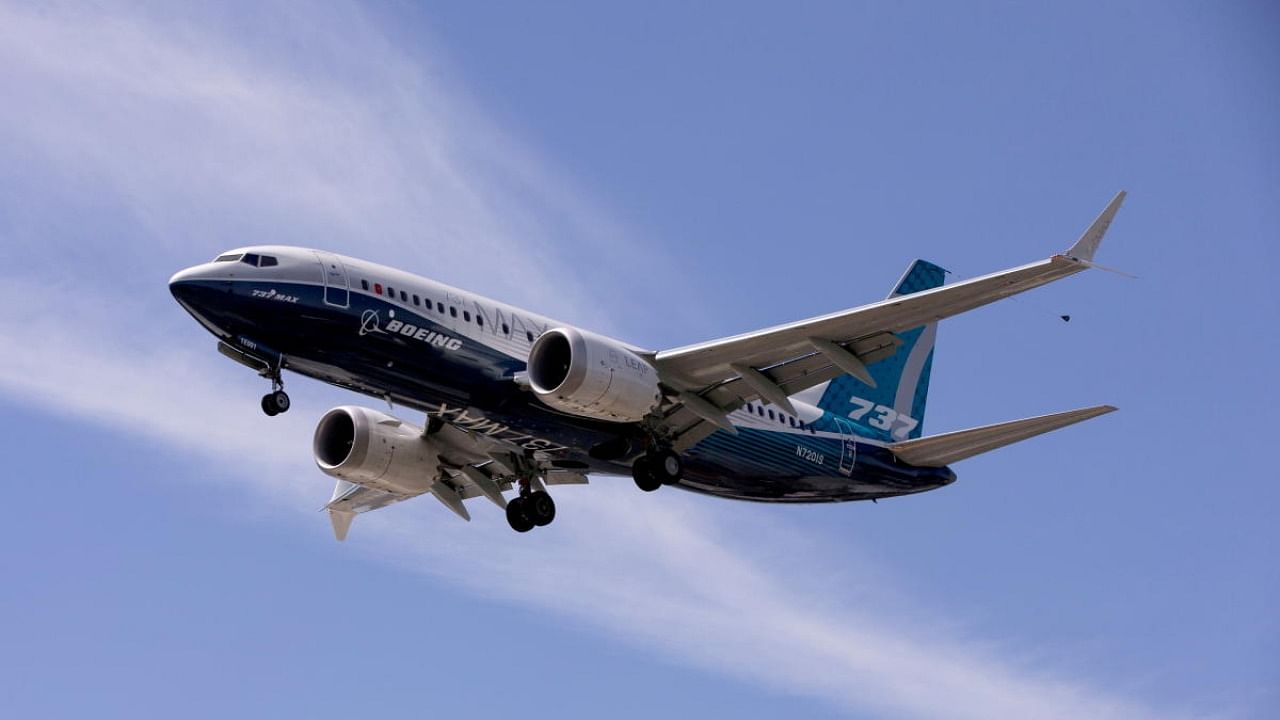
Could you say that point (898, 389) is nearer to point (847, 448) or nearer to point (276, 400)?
point (847, 448)

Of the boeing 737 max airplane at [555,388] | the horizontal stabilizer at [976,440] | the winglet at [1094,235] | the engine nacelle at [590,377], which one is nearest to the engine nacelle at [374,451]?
the boeing 737 max airplane at [555,388]

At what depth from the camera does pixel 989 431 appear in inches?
1516

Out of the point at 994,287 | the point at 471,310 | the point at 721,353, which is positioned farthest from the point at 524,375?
the point at 994,287

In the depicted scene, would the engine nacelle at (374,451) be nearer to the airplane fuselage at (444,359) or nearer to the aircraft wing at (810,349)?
the airplane fuselage at (444,359)

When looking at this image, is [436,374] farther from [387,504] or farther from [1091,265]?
[1091,265]

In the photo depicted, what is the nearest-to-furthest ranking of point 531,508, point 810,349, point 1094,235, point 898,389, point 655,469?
point 1094,235 → point 810,349 → point 655,469 → point 531,508 → point 898,389

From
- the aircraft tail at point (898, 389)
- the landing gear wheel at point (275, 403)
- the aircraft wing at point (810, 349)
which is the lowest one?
the landing gear wheel at point (275, 403)

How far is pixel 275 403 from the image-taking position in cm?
3409

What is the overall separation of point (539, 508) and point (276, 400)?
8961mm

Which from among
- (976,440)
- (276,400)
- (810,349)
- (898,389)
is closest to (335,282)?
(276,400)

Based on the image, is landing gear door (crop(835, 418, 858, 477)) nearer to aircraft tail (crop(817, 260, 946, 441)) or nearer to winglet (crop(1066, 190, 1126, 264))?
aircraft tail (crop(817, 260, 946, 441))

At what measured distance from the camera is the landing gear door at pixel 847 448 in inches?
1614

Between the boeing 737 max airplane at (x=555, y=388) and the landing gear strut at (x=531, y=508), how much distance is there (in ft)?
0.16

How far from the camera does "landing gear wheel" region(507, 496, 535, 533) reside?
1610 inches
